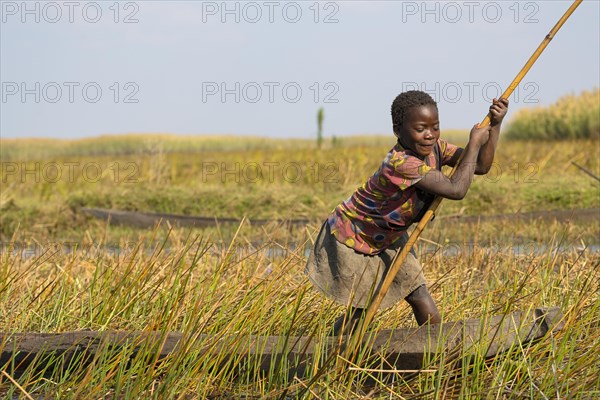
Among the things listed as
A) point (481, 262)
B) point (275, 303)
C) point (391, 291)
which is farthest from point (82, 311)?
point (481, 262)

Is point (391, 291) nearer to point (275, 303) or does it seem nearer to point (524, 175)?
point (275, 303)

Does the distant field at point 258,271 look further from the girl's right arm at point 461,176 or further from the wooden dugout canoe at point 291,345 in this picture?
the girl's right arm at point 461,176

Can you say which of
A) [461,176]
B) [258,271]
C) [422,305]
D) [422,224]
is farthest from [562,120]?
[422,224]

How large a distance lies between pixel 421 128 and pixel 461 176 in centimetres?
26

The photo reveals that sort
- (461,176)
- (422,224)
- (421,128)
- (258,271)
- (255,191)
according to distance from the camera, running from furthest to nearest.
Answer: (255,191) < (258,271) < (421,128) < (461,176) < (422,224)

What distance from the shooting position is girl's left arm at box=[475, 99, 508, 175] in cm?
326

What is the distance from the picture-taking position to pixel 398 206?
11.7 ft

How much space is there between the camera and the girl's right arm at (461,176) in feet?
10.7

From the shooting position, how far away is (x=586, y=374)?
334 centimetres

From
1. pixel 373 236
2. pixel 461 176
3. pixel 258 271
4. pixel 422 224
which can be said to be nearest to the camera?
Answer: pixel 422 224

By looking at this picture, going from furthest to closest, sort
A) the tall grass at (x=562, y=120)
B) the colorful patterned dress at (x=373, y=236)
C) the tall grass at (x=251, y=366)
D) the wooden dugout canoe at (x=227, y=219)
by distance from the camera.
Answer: the tall grass at (x=562, y=120), the wooden dugout canoe at (x=227, y=219), the colorful patterned dress at (x=373, y=236), the tall grass at (x=251, y=366)

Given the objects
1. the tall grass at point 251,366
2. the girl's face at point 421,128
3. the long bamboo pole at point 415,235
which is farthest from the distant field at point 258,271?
the girl's face at point 421,128

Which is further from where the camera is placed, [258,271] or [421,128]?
[258,271]

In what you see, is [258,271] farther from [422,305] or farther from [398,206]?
[398,206]
